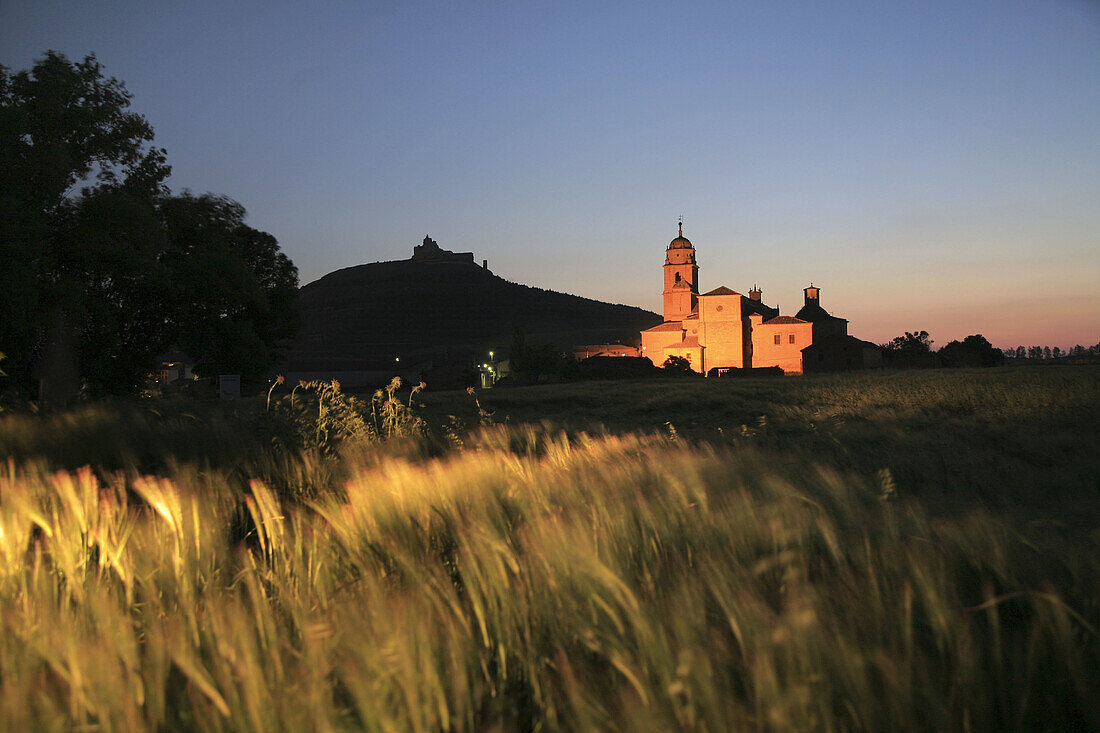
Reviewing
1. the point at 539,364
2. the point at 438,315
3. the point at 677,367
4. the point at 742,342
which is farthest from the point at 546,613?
the point at 438,315

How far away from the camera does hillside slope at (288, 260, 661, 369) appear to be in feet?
460

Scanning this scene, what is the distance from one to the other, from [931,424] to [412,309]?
514 ft

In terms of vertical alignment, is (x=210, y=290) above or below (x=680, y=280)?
below

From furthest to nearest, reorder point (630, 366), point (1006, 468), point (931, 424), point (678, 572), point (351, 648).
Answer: point (630, 366) → point (931, 424) → point (1006, 468) → point (678, 572) → point (351, 648)

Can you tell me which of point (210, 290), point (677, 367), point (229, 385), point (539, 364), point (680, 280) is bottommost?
point (229, 385)

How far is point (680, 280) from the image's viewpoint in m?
96.8

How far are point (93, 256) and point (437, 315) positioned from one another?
146m

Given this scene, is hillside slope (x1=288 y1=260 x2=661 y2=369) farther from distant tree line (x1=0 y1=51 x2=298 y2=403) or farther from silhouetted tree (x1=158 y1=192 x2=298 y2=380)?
distant tree line (x1=0 y1=51 x2=298 y2=403)

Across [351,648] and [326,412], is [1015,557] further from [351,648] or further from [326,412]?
[326,412]

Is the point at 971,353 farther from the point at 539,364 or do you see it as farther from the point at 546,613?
the point at 546,613

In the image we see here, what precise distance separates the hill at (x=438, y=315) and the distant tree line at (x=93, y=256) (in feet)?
305

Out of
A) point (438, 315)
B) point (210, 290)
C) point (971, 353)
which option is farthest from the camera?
point (438, 315)

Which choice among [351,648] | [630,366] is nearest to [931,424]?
[351,648]

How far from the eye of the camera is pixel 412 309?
541ft
